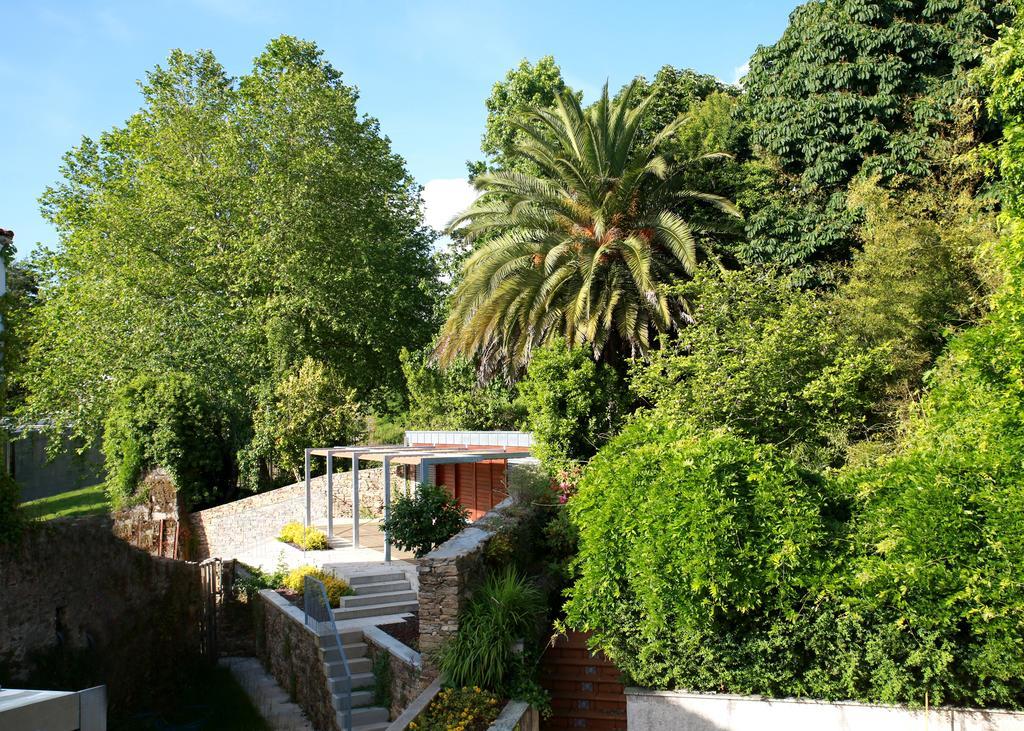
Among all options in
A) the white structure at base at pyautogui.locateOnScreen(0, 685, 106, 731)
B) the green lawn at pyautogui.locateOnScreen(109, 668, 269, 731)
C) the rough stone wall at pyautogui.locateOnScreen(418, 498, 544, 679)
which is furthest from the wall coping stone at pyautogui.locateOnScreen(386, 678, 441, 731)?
the white structure at base at pyautogui.locateOnScreen(0, 685, 106, 731)

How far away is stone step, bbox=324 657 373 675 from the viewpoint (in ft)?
41.8

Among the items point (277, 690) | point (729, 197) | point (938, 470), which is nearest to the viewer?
point (938, 470)

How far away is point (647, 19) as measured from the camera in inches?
503

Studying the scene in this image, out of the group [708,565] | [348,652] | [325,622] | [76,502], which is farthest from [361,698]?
[76,502]

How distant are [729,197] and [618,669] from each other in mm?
12730

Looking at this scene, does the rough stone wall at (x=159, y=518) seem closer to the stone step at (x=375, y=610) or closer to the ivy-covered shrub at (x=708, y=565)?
the stone step at (x=375, y=610)

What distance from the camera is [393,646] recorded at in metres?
12.4

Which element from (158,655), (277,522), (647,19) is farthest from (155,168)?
(647,19)

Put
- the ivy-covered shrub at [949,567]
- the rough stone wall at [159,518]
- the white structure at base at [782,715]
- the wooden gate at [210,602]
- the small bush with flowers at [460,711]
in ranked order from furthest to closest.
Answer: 1. the rough stone wall at [159,518]
2. the wooden gate at [210,602]
3. the small bush with flowers at [460,711]
4. the white structure at base at [782,715]
5. the ivy-covered shrub at [949,567]

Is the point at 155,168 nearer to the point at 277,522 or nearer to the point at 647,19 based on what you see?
the point at 277,522

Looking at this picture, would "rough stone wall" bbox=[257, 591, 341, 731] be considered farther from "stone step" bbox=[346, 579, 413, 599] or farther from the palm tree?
the palm tree

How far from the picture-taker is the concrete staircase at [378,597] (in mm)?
14469

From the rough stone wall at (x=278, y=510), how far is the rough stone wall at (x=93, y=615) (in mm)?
4599

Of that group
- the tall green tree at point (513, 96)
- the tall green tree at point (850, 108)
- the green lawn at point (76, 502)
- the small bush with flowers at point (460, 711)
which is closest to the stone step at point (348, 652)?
the small bush with flowers at point (460, 711)
